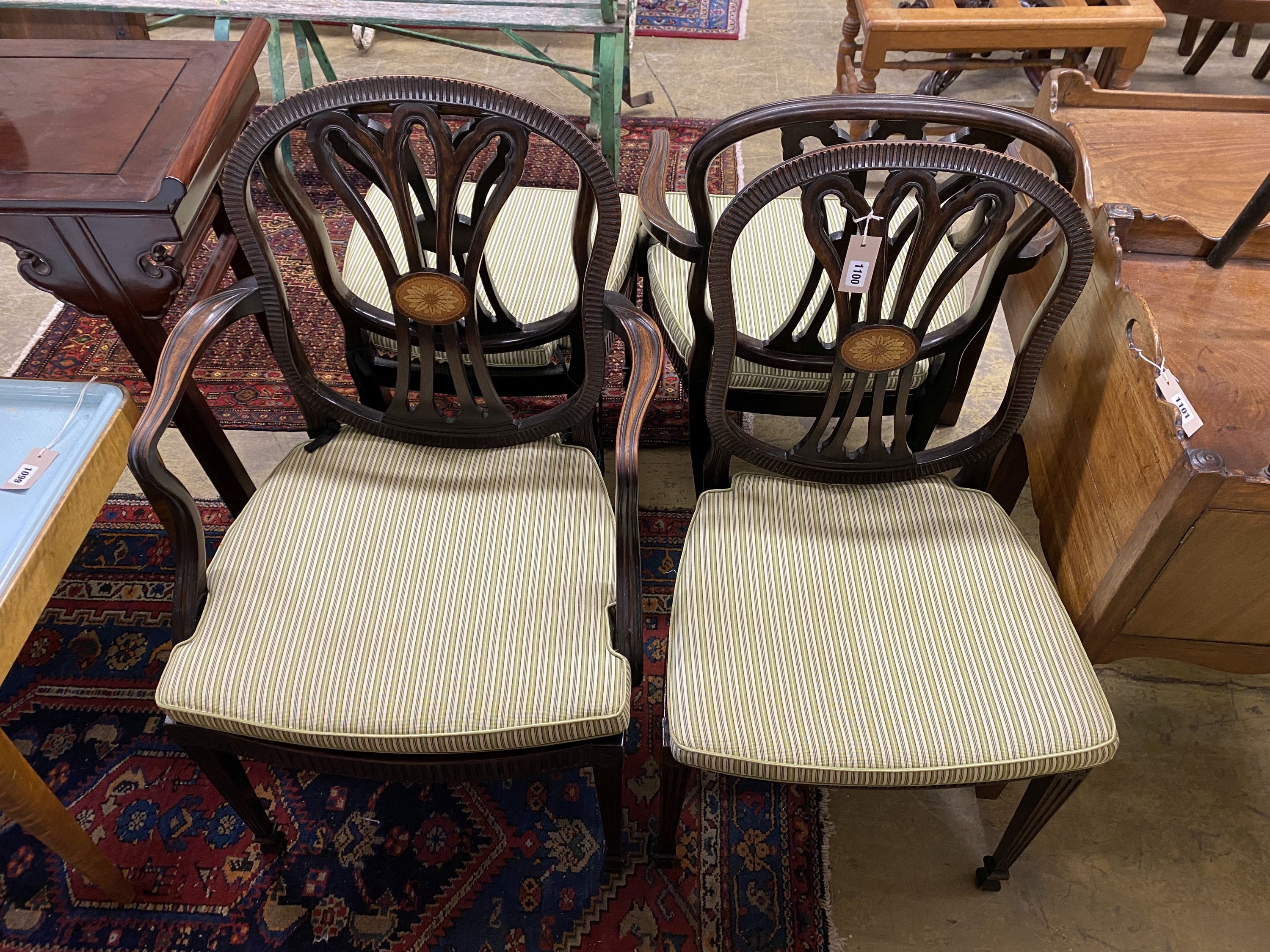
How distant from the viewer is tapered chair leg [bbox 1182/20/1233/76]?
308 centimetres

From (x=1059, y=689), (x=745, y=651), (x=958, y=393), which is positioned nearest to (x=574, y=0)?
(x=958, y=393)

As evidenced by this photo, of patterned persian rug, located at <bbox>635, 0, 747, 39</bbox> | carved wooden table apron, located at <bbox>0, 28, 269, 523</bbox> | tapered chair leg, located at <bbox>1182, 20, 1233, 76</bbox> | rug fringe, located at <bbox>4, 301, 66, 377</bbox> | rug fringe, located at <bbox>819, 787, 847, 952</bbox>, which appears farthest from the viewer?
patterned persian rug, located at <bbox>635, 0, 747, 39</bbox>

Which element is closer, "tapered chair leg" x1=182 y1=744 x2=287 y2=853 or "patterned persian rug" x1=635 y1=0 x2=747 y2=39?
"tapered chair leg" x1=182 y1=744 x2=287 y2=853

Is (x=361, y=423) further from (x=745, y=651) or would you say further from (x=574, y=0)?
(x=574, y=0)

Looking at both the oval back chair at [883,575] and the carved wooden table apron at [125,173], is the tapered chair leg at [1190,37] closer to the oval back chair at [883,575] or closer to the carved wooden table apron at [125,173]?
the oval back chair at [883,575]

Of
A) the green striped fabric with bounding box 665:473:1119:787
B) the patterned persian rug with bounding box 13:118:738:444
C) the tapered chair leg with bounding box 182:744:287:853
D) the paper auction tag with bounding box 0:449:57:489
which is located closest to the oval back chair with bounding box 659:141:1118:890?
the green striped fabric with bounding box 665:473:1119:787

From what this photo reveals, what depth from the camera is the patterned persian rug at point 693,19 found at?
3441 millimetres

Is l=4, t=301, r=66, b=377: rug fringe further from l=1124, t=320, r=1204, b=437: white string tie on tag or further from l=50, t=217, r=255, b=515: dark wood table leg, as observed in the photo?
l=1124, t=320, r=1204, b=437: white string tie on tag

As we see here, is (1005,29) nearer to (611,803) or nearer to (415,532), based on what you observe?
(415,532)

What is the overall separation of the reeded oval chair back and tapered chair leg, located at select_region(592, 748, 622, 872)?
450 mm

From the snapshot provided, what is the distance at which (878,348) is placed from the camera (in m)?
1.06

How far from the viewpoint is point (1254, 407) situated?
3.30 ft

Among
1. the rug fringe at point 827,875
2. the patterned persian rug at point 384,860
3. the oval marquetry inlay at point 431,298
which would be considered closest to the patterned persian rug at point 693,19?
the oval marquetry inlay at point 431,298

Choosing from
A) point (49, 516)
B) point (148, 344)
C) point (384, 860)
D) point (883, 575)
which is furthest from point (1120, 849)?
point (148, 344)
